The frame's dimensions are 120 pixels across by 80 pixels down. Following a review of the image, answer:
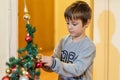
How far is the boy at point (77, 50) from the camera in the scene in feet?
3.07

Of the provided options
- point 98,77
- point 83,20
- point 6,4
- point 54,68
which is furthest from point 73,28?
point 98,77

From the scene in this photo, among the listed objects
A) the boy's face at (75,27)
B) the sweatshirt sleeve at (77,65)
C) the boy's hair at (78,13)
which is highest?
the boy's hair at (78,13)

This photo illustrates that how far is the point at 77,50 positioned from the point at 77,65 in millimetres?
76

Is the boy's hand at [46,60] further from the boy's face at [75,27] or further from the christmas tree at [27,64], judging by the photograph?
the boy's face at [75,27]

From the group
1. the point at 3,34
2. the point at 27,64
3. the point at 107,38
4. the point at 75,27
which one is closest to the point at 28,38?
the point at 27,64

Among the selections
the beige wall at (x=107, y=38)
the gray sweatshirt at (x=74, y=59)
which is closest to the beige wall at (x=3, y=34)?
the gray sweatshirt at (x=74, y=59)

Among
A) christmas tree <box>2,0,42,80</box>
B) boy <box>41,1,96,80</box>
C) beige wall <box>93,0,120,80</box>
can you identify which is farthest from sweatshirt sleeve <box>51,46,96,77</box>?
beige wall <box>93,0,120,80</box>

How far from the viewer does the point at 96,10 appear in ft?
4.88

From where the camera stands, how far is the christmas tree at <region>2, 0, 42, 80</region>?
0.78 meters

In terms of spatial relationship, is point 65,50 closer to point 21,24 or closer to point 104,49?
point 104,49

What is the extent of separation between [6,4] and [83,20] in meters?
0.50

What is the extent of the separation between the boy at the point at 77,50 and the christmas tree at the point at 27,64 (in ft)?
0.35

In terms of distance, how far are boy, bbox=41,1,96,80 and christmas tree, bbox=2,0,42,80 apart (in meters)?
0.11

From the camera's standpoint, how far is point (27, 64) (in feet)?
2.56
